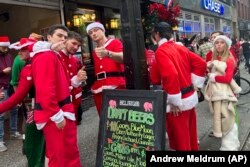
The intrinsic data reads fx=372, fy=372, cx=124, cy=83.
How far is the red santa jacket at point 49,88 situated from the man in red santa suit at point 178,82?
1.16 metres

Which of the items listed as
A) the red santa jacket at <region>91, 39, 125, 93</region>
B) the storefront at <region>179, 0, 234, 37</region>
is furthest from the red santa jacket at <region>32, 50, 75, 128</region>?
the storefront at <region>179, 0, 234, 37</region>

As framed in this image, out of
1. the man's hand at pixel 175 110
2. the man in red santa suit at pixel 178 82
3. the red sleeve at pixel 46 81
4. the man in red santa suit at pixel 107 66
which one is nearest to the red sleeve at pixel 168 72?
the man in red santa suit at pixel 178 82

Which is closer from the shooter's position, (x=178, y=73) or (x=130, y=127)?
(x=130, y=127)

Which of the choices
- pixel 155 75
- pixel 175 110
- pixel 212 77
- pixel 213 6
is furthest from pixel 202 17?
pixel 175 110

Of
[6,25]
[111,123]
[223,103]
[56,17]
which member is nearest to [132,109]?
[111,123]

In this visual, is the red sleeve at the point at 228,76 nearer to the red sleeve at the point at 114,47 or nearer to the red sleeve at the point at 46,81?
the red sleeve at the point at 114,47

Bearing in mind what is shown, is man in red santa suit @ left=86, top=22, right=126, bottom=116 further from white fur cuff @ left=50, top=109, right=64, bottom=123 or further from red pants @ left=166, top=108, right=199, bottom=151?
white fur cuff @ left=50, top=109, right=64, bottom=123

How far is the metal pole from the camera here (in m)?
3.95

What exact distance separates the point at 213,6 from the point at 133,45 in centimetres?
2481

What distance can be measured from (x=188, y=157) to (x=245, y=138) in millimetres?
3152

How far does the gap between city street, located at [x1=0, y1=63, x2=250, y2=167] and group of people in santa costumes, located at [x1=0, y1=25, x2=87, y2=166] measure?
147 cm

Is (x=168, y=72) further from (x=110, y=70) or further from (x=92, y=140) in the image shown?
(x=92, y=140)

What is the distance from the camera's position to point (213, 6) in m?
27.3

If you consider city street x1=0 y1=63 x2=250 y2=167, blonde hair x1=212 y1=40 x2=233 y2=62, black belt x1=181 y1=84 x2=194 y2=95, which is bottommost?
city street x1=0 y1=63 x2=250 y2=167
